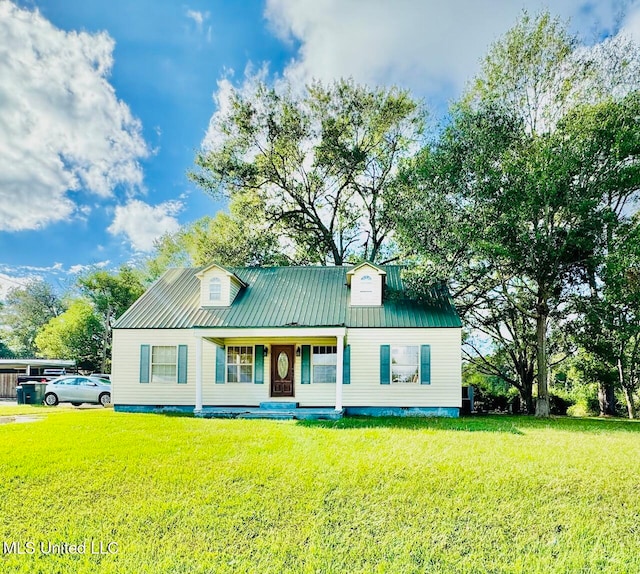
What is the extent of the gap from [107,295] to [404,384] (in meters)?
24.1

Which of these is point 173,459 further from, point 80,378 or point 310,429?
point 80,378

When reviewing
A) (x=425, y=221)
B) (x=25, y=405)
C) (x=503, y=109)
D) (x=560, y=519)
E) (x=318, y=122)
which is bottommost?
(x=25, y=405)

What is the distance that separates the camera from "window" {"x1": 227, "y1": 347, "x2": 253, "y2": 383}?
14266 millimetres

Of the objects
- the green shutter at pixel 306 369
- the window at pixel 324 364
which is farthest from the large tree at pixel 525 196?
the green shutter at pixel 306 369

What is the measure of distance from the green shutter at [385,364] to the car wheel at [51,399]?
43.2 ft

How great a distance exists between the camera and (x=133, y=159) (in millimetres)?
21312

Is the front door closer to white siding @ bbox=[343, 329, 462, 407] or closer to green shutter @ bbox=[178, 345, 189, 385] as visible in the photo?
white siding @ bbox=[343, 329, 462, 407]

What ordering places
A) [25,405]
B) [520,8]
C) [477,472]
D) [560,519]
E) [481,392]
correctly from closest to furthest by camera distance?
[560,519] < [477,472] < [520,8] < [25,405] < [481,392]

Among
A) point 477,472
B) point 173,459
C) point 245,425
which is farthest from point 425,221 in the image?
point 173,459

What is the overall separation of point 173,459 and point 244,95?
62.6ft

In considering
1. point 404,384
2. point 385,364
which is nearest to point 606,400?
point 404,384

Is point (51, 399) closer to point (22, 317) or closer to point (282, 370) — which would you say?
point (282, 370)

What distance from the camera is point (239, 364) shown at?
47.1ft

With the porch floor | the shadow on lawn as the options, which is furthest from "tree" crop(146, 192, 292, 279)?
the shadow on lawn
